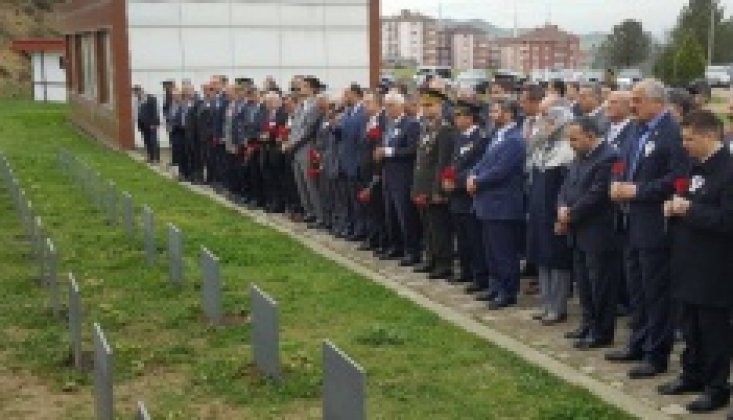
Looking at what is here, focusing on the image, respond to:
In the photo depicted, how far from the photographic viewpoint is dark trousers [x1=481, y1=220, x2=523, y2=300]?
9.26 meters

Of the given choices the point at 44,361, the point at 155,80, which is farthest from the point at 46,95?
the point at 44,361

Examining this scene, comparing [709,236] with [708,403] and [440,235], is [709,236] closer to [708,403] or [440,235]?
[708,403]

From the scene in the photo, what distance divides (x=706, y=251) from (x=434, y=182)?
4.34 metres

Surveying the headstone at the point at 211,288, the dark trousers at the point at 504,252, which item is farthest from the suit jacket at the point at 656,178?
the headstone at the point at 211,288

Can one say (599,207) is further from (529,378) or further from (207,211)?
(207,211)

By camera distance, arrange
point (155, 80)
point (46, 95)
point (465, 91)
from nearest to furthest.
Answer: point (465, 91) → point (155, 80) → point (46, 95)

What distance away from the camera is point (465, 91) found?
11664mm

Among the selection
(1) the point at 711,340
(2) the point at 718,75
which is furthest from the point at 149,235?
(2) the point at 718,75

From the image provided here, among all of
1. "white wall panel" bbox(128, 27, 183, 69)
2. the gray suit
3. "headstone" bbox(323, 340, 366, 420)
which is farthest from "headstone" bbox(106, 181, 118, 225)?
"white wall panel" bbox(128, 27, 183, 69)

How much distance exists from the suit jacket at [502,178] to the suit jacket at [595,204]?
1376mm

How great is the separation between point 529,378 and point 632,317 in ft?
3.46

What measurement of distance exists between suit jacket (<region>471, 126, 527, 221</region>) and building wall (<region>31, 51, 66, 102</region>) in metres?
41.0

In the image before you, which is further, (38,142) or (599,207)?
(38,142)

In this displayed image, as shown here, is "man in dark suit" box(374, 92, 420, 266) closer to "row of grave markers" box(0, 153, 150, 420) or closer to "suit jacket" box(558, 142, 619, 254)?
"suit jacket" box(558, 142, 619, 254)
